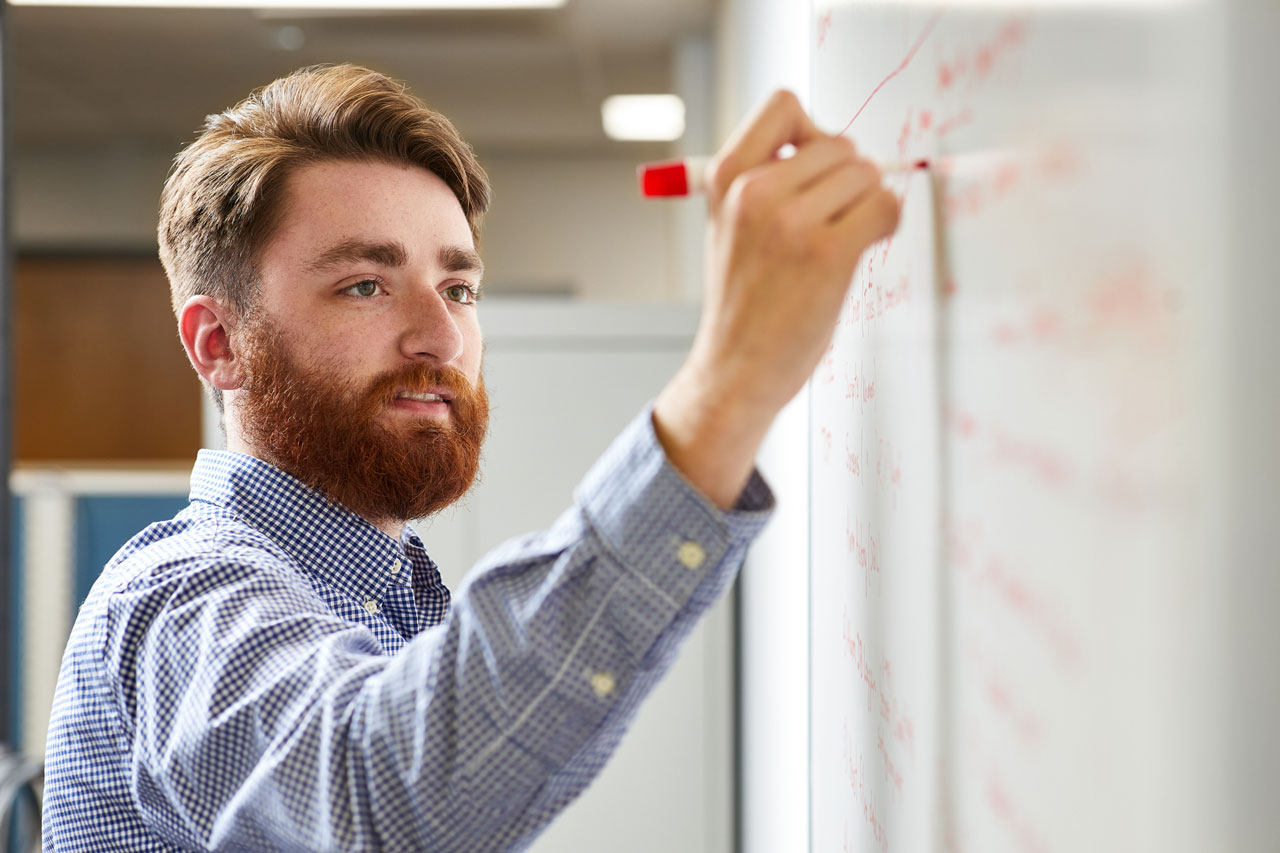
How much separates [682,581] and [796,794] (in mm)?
780

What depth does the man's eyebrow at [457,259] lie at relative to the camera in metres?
0.85

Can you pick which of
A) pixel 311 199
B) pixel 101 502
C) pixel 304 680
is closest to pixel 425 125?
pixel 311 199

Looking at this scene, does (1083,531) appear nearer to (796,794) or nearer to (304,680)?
(304,680)

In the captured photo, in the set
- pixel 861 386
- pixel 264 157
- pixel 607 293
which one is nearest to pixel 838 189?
pixel 861 386

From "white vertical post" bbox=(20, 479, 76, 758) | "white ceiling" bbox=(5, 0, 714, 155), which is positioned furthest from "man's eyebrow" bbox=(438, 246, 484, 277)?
"white vertical post" bbox=(20, 479, 76, 758)

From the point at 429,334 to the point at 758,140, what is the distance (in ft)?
1.23

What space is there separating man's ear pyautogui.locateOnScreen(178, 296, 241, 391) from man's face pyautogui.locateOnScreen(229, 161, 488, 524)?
4 cm

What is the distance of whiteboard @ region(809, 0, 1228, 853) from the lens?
0.28 meters

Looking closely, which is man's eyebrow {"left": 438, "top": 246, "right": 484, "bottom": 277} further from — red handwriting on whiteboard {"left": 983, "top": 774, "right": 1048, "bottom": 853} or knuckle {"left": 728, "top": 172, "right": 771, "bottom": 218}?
red handwriting on whiteboard {"left": 983, "top": 774, "right": 1048, "bottom": 853}

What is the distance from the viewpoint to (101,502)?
8.71 ft

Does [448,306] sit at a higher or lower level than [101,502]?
higher

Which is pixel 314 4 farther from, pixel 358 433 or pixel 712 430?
pixel 712 430

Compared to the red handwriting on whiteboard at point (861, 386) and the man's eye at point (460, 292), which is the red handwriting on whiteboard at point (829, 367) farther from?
the man's eye at point (460, 292)

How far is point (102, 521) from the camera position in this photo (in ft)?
8.73
